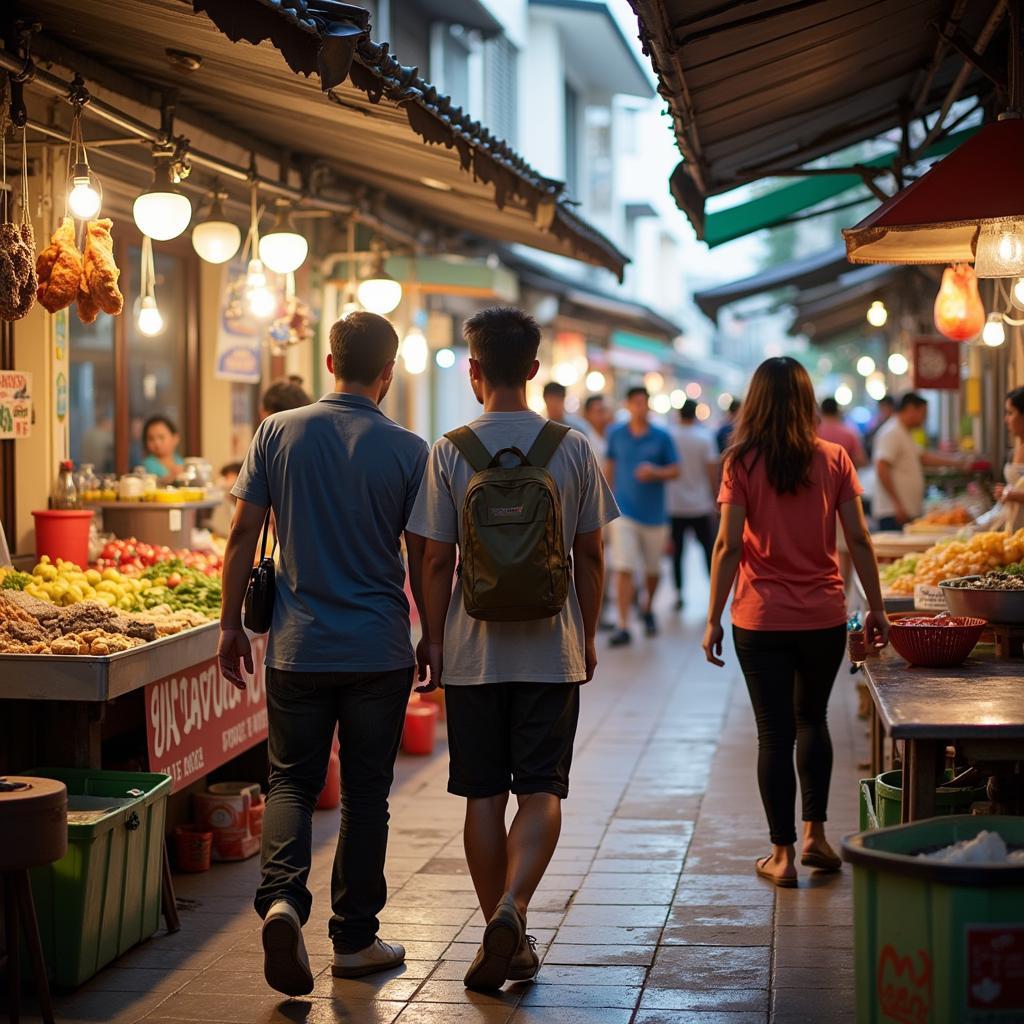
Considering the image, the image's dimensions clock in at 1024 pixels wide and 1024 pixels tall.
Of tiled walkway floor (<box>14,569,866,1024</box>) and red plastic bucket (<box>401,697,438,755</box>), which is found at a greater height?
red plastic bucket (<box>401,697,438,755</box>)

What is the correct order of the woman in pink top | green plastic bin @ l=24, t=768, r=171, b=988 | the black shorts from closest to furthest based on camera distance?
the black shorts
green plastic bin @ l=24, t=768, r=171, b=988
the woman in pink top

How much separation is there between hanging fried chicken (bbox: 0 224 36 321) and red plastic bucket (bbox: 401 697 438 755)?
3.92 metres

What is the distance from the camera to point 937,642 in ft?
17.0

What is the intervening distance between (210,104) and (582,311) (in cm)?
1333

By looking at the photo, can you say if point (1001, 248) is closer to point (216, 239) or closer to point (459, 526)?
point (459, 526)

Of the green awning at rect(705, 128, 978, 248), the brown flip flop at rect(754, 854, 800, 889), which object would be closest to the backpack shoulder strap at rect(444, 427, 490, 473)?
the brown flip flop at rect(754, 854, 800, 889)

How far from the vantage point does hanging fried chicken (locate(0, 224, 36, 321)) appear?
19.2 feet

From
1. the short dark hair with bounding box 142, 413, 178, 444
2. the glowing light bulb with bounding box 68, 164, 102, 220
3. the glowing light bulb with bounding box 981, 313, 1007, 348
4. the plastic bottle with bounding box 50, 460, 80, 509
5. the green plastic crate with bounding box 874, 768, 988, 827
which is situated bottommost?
the green plastic crate with bounding box 874, 768, 988, 827

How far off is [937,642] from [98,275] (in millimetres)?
3747

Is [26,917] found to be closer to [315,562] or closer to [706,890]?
[315,562]

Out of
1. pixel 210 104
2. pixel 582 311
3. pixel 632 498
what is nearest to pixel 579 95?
pixel 582 311

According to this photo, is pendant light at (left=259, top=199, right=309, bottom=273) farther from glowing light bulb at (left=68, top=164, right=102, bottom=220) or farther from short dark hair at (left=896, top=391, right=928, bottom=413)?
short dark hair at (left=896, top=391, right=928, bottom=413)

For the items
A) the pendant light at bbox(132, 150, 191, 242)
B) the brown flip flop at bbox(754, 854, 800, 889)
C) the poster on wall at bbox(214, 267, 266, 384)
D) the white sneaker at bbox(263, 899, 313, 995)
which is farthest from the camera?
the poster on wall at bbox(214, 267, 266, 384)

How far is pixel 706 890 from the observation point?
629 cm
